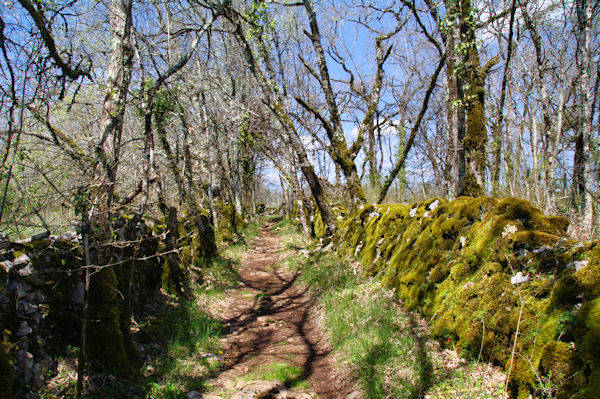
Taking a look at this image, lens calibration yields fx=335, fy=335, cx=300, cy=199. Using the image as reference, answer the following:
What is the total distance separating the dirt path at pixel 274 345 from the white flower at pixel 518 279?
192 cm

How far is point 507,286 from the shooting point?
9.74 feet

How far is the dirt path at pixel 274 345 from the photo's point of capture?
3709 mm

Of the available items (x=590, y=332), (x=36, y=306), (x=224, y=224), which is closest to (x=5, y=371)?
(x=36, y=306)

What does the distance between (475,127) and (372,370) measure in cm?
475

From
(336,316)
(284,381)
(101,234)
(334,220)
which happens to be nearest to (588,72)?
(334,220)

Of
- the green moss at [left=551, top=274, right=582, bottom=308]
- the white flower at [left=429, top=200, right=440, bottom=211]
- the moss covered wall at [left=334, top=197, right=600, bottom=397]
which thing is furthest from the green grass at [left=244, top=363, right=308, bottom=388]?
the white flower at [left=429, top=200, right=440, bottom=211]

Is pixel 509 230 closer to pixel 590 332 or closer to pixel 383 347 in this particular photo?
pixel 590 332

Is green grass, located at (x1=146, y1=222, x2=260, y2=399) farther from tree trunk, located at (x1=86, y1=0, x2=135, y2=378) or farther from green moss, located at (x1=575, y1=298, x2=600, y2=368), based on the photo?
green moss, located at (x1=575, y1=298, x2=600, y2=368)

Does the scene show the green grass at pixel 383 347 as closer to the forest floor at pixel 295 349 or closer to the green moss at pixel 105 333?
the forest floor at pixel 295 349

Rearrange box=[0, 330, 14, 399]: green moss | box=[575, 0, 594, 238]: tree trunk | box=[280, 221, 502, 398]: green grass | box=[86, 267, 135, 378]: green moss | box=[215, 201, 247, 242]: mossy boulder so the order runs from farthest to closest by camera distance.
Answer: box=[215, 201, 247, 242]: mossy boulder → box=[575, 0, 594, 238]: tree trunk → box=[86, 267, 135, 378]: green moss → box=[280, 221, 502, 398]: green grass → box=[0, 330, 14, 399]: green moss

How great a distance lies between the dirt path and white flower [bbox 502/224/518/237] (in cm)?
223

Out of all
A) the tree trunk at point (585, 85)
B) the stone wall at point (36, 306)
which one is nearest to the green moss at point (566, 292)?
the stone wall at point (36, 306)

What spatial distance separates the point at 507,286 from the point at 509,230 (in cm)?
59

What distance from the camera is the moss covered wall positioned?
7.13ft
